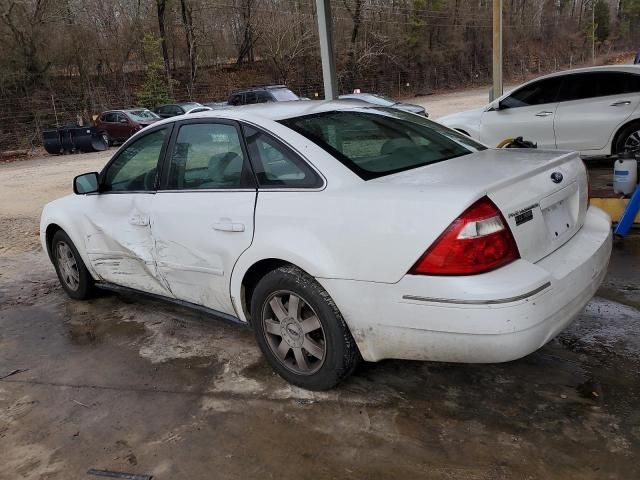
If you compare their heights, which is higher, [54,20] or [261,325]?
[54,20]

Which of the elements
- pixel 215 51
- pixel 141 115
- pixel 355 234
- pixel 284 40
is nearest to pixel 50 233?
pixel 355 234

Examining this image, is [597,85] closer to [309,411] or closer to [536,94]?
[536,94]

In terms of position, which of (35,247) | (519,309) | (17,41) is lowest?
(35,247)

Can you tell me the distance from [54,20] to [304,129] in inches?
1251

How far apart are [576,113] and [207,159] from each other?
246 inches

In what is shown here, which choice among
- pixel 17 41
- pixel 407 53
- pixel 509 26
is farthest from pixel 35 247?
pixel 509 26

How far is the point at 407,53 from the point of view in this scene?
152 ft

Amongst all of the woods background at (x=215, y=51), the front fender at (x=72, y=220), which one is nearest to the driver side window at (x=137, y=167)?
the front fender at (x=72, y=220)

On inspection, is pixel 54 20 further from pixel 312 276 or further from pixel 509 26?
pixel 509 26

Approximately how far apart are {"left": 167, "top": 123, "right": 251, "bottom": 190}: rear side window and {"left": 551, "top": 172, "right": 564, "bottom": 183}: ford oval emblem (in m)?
1.62

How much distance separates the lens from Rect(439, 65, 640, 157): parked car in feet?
25.2

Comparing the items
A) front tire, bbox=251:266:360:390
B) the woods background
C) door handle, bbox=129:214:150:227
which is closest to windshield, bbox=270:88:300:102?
the woods background

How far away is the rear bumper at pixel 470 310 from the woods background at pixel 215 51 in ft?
92.2

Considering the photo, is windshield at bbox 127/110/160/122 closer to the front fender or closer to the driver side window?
the front fender
